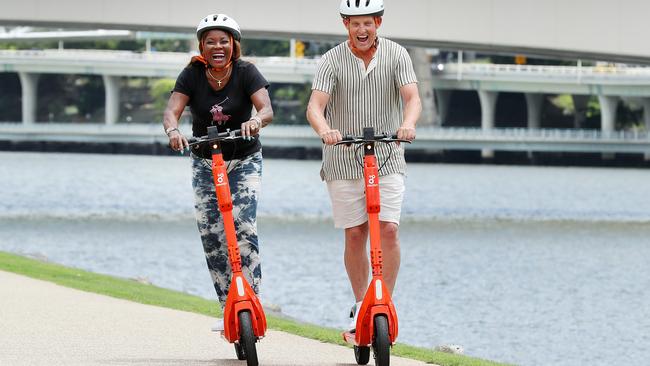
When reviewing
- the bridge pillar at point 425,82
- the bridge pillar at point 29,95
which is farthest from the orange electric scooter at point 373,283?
the bridge pillar at point 29,95

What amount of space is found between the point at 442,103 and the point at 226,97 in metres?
99.5

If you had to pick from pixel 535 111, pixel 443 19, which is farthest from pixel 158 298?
pixel 535 111

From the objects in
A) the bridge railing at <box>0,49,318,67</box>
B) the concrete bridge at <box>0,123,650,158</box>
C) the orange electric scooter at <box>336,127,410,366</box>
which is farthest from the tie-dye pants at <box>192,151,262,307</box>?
the bridge railing at <box>0,49,318,67</box>

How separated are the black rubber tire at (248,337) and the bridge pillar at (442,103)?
323ft

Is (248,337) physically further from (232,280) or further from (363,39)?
(363,39)

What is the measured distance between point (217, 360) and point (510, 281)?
19147mm

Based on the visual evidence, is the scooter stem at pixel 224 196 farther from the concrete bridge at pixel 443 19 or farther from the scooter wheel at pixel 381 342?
the concrete bridge at pixel 443 19

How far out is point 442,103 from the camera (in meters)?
109

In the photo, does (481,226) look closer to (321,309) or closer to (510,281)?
(510,281)

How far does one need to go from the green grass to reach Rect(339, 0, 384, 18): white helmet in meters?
2.45

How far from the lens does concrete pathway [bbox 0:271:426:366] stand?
10172mm

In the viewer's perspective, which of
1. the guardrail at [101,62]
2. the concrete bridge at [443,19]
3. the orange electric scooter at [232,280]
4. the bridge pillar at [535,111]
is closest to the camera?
the orange electric scooter at [232,280]

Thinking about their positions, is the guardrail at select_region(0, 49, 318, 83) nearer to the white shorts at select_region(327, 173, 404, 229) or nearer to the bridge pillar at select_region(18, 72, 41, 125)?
the bridge pillar at select_region(18, 72, 41, 125)

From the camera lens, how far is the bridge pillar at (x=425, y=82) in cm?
9525
